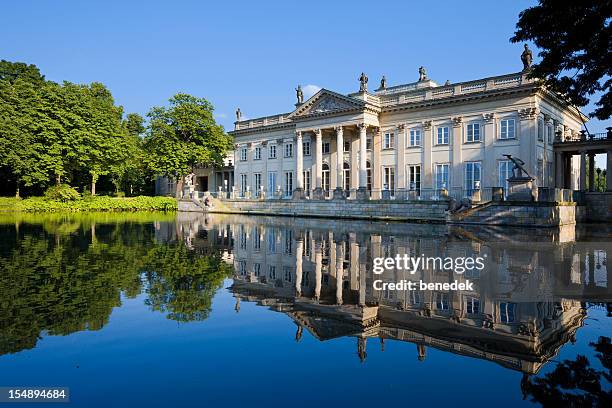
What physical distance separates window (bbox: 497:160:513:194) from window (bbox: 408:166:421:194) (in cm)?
693

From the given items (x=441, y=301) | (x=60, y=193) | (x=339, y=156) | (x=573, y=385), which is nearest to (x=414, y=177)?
(x=339, y=156)

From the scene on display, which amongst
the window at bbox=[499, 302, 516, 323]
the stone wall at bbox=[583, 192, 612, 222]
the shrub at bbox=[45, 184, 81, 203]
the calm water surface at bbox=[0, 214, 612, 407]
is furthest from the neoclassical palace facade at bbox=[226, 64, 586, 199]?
the window at bbox=[499, 302, 516, 323]

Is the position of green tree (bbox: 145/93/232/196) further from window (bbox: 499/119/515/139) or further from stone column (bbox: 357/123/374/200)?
window (bbox: 499/119/515/139)

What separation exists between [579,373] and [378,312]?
2.99 metres

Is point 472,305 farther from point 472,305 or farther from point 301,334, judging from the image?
point 301,334

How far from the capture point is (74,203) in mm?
48656

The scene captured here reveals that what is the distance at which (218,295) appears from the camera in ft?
27.6

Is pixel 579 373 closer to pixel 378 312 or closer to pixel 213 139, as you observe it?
pixel 378 312

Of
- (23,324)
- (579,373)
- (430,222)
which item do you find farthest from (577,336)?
(430,222)

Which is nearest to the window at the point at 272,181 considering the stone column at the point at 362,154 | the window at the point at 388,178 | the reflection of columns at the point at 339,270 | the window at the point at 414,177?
the stone column at the point at 362,154

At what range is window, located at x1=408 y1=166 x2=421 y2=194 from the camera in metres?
38.9

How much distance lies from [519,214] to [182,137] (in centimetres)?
4182

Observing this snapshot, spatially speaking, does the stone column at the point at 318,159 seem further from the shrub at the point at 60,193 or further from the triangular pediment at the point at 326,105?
the shrub at the point at 60,193

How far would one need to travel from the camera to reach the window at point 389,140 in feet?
133
